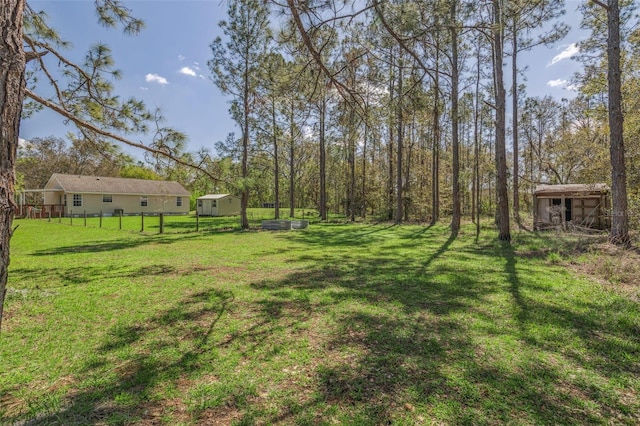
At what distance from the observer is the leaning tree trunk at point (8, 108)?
4.97 ft

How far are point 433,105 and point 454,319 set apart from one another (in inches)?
119

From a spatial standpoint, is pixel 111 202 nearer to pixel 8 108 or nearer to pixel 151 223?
pixel 151 223

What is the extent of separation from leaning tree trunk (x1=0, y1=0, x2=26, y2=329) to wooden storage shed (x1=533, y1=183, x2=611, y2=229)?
15865mm

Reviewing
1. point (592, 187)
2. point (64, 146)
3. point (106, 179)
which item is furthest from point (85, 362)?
point (64, 146)

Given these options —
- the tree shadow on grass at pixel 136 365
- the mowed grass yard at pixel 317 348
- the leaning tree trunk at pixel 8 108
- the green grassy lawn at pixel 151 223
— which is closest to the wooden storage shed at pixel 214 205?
the green grassy lawn at pixel 151 223

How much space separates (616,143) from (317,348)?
29.9ft

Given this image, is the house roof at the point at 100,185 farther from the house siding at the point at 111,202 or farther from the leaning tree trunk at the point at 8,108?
the leaning tree trunk at the point at 8,108

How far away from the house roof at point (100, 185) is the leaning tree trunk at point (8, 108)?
22250 millimetres

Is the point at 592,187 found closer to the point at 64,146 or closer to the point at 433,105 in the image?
the point at 433,105

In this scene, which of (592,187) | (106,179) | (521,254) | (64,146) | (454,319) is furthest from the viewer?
(64,146)

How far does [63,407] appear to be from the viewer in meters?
2.07

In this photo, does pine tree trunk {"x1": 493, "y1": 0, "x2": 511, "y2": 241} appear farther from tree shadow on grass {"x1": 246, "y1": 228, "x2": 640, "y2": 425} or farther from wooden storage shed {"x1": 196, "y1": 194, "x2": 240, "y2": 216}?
wooden storage shed {"x1": 196, "y1": 194, "x2": 240, "y2": 216}

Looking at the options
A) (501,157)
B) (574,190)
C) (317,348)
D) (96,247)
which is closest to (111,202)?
(96,247)

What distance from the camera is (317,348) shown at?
2957 millimetres
